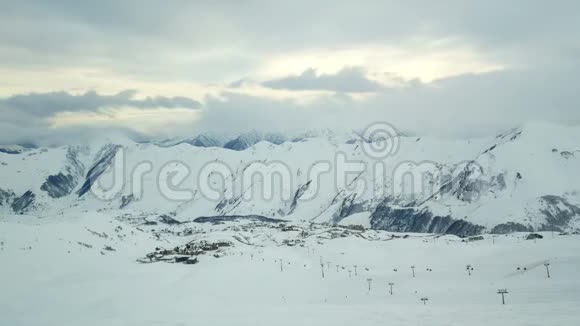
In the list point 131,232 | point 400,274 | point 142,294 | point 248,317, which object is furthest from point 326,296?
point 131,232

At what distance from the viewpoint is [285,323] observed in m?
36.9

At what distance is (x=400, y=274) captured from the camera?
99.2m

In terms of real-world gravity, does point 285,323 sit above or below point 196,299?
above

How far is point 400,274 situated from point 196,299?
48475 mm

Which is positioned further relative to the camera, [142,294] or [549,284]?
[142,294]

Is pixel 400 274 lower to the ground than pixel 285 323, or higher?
lower

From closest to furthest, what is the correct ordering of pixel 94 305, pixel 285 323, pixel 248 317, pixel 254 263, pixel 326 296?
pixel 285 323 → pixel 248 317 → pixel 94 305 → pixel 326 296 → pixel 254 263

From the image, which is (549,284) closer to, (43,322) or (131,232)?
(43,322)

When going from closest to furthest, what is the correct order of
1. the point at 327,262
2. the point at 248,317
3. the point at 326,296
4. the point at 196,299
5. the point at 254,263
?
the point at 248,317, the point at 196,299, the point at 326,296, the point at 254,263, the point at 327,262

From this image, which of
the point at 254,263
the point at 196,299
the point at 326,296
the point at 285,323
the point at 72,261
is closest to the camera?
the point at 285,323

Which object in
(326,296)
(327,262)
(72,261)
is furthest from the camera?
(327,262)

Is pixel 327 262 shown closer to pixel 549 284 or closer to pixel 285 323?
pixel 549 284

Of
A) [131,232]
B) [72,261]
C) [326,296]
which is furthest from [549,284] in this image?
[131,232]

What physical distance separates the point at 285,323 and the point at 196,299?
32.5 meters
